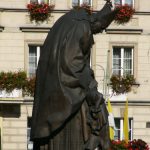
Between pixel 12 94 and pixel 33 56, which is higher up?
pixel 33 56

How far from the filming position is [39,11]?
30734 millimetres

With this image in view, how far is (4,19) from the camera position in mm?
30844

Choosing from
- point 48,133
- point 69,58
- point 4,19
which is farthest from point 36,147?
point 4,19

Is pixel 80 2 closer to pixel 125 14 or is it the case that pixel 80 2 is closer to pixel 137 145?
pixel 125 14

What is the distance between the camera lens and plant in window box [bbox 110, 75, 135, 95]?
30.9 m

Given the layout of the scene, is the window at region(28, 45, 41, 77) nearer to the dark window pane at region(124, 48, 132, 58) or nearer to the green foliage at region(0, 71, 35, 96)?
the green foliage at region(0, 71, 35, 96)

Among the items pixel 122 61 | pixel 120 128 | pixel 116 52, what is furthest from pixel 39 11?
pixel 120 128

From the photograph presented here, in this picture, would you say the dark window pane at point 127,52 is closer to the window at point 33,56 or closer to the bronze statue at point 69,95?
the window at point 33,56

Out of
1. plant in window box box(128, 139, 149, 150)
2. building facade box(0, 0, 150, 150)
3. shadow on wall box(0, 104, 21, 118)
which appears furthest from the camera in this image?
building facade box(0, 0, 150, 150)

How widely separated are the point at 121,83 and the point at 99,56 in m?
1.31

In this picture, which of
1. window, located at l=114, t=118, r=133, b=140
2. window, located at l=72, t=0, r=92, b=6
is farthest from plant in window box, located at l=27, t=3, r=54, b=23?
window, located at l=114, t=118, r=133, b=140

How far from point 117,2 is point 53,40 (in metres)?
24.1

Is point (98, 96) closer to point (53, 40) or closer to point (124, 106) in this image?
point (53, 40)

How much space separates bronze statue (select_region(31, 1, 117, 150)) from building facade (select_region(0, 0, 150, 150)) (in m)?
23.2
